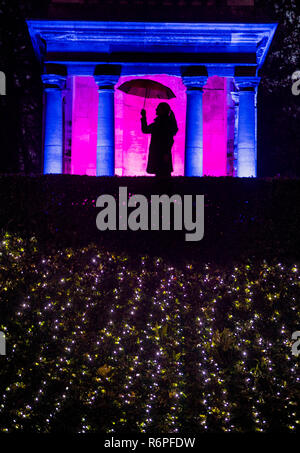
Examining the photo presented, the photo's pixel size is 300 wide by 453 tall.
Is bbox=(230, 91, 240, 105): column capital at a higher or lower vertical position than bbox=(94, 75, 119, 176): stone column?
higher

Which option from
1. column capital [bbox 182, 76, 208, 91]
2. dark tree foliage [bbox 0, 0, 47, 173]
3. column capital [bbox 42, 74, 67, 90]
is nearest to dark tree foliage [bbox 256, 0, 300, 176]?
column capital [bbox 182, 76, 208, 91]

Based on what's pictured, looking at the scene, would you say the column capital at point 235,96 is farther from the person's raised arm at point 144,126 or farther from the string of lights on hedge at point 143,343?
the string of lights on hedge at point 143,343

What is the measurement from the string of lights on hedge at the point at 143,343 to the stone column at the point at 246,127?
1249 centimetres

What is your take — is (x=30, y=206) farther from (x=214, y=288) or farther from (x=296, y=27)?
(x=296, y=27)

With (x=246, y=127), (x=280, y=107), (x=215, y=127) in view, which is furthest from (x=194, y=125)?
(x=280, y=107)

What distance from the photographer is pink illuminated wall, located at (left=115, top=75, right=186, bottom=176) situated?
23.4 meters

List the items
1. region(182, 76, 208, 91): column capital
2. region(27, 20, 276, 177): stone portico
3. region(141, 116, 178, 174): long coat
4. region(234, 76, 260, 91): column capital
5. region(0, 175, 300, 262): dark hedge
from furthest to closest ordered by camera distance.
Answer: region(234, 76, 260, 91): column capital, region(182, 76, 208, 91): column capital, region(27, 20, 276, 177): stone portico, region(141, 116, 178, 174): long coat, region(0, 175, 300, 262): dark hedge

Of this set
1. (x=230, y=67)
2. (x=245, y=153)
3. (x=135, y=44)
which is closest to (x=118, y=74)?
(x=135, y=44)

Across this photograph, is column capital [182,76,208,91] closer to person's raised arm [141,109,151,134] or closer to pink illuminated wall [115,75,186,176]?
pink illuminated wall [115,75,186,176]

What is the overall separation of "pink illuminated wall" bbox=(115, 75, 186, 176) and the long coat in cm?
1081

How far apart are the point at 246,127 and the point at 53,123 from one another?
27.8 ft

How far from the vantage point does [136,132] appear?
23.7 meters

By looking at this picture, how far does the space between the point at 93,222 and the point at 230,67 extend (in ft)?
47.8

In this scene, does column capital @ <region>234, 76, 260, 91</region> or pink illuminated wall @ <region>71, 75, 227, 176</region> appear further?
pink illuminated wall @ <region>71, 75, 227, 176</region>
